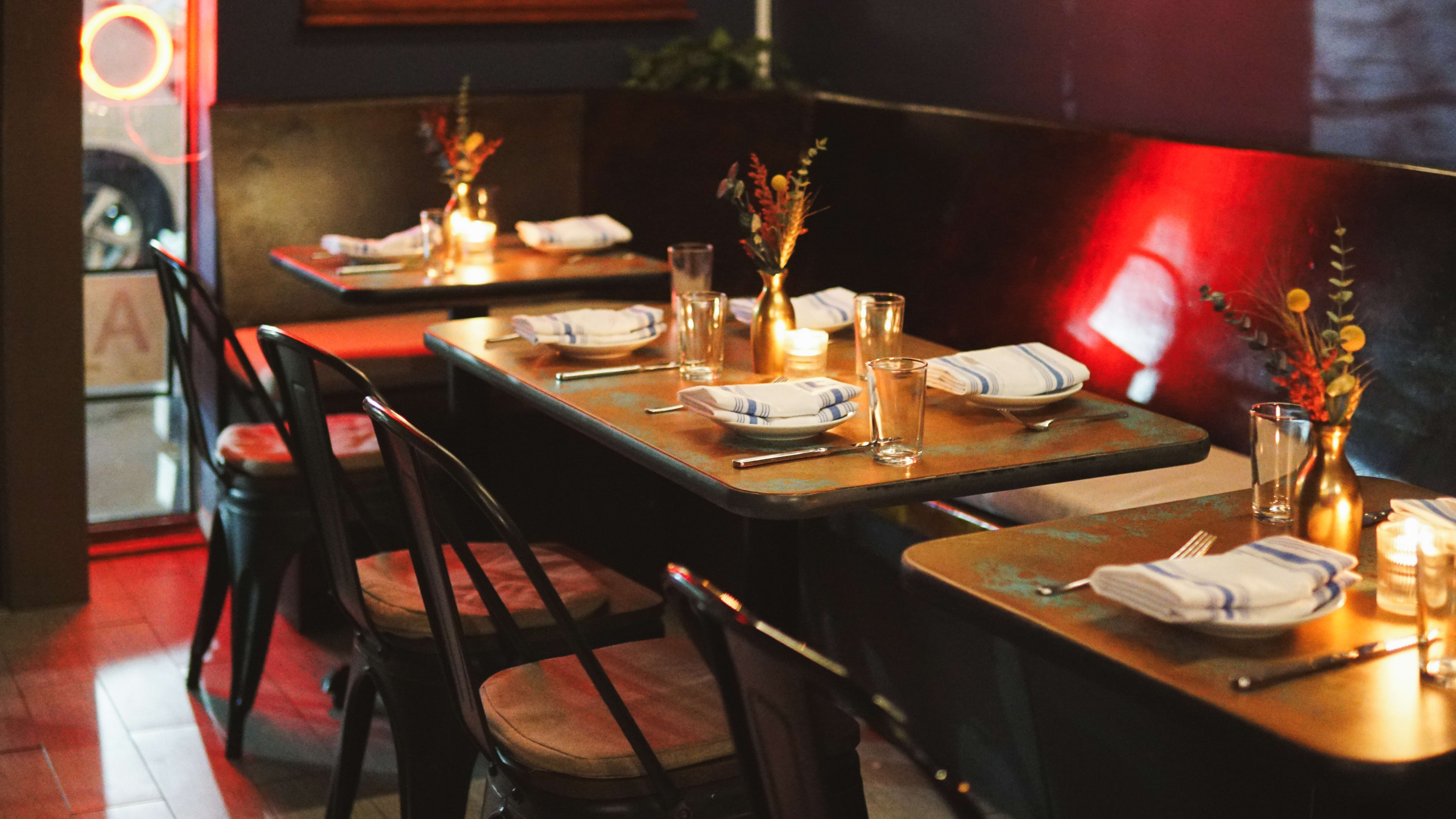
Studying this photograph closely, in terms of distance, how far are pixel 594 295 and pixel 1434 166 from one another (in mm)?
2539

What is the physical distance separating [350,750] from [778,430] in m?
0.87

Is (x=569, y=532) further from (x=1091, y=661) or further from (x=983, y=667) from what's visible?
(x=1091, y=661)

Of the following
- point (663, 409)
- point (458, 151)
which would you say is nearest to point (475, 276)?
point (458, 151)

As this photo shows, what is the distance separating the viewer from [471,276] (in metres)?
3.37

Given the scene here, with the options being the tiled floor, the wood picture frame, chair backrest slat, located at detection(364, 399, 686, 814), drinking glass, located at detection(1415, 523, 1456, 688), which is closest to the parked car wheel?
the wood picture frame

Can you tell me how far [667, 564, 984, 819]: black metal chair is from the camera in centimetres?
110

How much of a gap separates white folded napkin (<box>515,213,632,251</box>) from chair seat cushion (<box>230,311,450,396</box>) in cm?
35

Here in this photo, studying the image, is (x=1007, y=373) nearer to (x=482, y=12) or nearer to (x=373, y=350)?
(x=373, y=350)

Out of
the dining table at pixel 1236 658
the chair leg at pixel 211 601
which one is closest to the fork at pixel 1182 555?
the dining table at pixel 1236 658

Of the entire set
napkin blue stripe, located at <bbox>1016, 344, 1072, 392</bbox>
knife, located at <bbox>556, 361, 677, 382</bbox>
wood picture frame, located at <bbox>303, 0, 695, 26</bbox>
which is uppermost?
wood picture frame, located at <bbox>303, 0, 695, 26</bbox>

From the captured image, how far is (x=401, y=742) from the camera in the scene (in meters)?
2.11

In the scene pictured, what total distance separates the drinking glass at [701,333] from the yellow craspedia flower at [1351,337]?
1.04 m

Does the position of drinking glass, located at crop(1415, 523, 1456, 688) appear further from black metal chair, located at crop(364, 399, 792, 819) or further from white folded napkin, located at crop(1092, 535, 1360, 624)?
black metal chair, located at crop(364, 399, 792, 819)

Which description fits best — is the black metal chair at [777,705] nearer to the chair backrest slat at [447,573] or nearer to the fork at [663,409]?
the chair backrest slat at [447,573]
